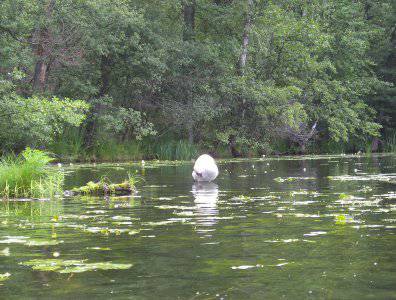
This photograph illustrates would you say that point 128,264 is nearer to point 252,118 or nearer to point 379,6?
point 252,118

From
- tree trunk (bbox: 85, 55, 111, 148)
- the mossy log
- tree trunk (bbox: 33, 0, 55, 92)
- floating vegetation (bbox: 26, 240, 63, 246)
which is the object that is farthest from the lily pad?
tree trunk (bbox: 85, 55, 111, 148)

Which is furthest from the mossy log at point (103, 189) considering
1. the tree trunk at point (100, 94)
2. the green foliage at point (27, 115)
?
the tree trunk at point (100, 94)

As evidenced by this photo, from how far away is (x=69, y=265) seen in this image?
7562 mm

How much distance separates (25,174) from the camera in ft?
54.6

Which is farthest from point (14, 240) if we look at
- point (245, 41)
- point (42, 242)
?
point (245, 41)

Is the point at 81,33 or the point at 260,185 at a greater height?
the point at 81,33

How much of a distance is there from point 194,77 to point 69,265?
120ft

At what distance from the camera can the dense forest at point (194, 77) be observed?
34625 mm

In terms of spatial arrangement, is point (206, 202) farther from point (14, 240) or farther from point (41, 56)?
point (41, 56)

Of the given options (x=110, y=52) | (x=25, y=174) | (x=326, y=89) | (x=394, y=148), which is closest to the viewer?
(x=25, y=174)

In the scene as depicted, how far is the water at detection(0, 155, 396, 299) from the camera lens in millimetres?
6418

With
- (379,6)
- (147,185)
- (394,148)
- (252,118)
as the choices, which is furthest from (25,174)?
(379,6)

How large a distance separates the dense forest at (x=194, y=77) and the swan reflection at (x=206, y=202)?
1047 centimetres

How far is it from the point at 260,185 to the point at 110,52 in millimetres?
20481
